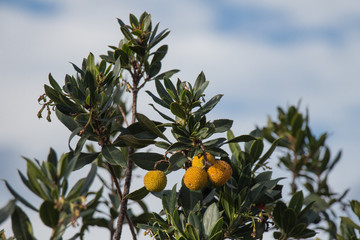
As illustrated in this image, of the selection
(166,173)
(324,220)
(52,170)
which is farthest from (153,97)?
(324,220)

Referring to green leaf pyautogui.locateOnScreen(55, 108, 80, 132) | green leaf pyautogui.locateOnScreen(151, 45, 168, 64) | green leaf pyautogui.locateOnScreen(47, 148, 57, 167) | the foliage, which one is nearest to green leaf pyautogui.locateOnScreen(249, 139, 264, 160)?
the foliage

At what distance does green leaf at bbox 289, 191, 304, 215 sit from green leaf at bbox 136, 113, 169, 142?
2.51ft

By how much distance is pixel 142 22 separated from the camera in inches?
104

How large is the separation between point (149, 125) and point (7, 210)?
80 centimetres

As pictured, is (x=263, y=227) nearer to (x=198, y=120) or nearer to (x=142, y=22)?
(x=198, y=120)

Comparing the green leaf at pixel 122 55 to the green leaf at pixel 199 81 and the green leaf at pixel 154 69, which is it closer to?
the green leaf at pixel 154 69

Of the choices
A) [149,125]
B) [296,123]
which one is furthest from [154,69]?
[296,123]

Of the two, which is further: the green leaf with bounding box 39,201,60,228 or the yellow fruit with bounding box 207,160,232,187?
the yellow fruit with bounding box 207,160,232,187

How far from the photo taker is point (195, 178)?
1.99 meters

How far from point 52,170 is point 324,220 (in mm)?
2578

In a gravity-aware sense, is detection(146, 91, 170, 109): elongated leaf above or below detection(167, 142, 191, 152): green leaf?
above

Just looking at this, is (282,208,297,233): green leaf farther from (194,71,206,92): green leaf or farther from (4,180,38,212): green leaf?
(4,180,38,212): green leaf

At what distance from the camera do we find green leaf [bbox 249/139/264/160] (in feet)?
7.75

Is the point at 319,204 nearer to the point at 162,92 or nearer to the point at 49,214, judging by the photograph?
the point at 162,92
